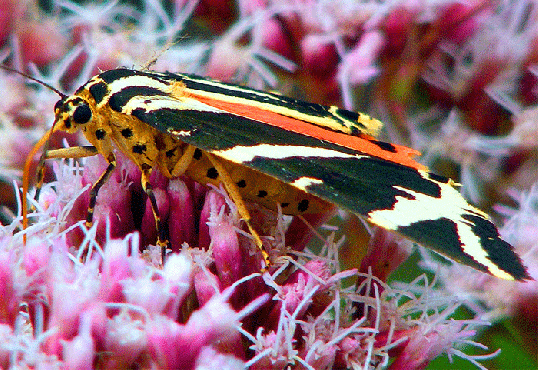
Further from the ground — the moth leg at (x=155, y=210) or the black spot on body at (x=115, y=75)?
the black spot on body at (x=115, y=75)

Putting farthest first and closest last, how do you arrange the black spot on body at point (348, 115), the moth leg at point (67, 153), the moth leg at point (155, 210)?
the black spot on body at point (348, 115), the moth leg at point (67, 153), the moth leg at point (155, 210)

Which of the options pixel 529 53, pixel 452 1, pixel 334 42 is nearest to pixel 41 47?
pixel 334 42

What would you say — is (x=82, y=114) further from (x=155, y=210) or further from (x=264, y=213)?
(x=264, y=213)

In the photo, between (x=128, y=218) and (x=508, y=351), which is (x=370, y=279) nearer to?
(x=128, y=218)

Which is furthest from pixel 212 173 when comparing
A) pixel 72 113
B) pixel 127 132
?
pixel 72 113

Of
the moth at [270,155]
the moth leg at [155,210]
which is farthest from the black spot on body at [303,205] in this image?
the moth leg at [155,210]

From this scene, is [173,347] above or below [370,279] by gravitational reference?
below

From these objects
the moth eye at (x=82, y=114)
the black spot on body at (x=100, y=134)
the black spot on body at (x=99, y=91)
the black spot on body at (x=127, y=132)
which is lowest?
the black spot on body at (x=100, y=134)

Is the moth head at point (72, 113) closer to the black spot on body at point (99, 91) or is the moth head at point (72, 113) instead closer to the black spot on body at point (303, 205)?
the black spot on body at point (99, 91)
